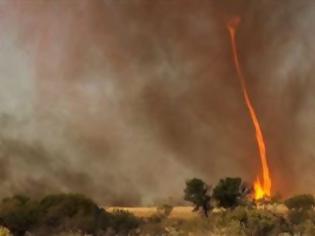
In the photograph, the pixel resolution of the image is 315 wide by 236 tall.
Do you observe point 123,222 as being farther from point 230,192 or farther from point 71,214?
point 230,192

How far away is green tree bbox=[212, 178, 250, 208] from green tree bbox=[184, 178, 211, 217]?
26.7 inches

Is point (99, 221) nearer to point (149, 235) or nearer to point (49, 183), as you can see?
point (149, 235)

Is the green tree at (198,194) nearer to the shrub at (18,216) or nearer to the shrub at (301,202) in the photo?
the shrub at (301,202)

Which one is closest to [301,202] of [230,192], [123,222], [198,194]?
[230,192]

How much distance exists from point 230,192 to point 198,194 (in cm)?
218

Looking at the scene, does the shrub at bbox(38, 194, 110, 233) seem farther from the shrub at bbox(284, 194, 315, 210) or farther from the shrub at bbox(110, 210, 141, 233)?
the shrub at bbox(284, 194, 315, 210)

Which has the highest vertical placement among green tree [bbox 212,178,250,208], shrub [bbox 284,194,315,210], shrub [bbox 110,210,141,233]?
green tree [bbox 212,178,250,208]

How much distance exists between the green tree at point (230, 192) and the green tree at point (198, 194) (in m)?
0.68

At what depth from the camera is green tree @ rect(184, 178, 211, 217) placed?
35188mm

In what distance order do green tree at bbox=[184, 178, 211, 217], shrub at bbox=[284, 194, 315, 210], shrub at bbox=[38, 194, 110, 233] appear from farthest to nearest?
green tree at bbox=[184, 178, 211, 217] < shrub at bbox=[284, 194, 315, 210] < shrub at bbox=[38, 194, 110, 233]

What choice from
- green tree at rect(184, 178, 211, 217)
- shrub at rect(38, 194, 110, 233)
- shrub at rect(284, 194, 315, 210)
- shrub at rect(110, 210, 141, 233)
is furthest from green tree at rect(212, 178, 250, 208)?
shrub at rect(38, 194, 110, 233)

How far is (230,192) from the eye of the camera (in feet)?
113

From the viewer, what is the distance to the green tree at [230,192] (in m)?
33.8

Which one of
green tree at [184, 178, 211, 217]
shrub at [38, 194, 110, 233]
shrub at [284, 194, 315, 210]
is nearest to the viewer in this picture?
shrub at [38, 194, 110, 233]
